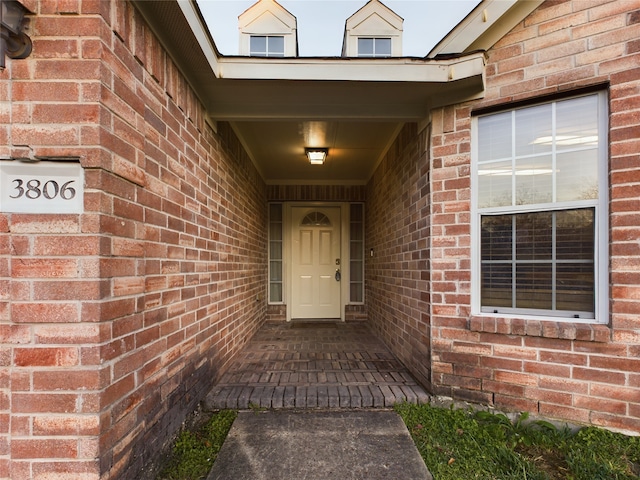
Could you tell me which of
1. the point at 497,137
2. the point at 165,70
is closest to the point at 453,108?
the point at 497,137

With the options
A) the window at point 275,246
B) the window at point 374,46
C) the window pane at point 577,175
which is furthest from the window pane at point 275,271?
the window pane at point 577,175

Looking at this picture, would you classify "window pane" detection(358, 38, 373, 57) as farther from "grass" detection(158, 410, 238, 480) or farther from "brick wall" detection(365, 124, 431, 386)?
"grass" detection(158, 410, 238, 480)

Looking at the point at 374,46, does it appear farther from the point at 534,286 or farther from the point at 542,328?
the point at 542,328

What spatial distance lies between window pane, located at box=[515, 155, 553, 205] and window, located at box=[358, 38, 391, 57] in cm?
242

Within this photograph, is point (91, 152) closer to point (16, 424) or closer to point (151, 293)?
point (151, 293)

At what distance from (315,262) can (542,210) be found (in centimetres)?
353

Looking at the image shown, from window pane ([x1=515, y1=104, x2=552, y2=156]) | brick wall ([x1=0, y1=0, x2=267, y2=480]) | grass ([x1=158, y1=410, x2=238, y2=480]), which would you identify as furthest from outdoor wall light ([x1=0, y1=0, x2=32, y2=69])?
window pane ([x1=515, y1=104, x2=552, y2=156])

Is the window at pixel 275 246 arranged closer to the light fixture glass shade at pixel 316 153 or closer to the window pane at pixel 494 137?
the light fixture glass shade at pixel 316 153

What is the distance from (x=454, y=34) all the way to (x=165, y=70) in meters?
2.05

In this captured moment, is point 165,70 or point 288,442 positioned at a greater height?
point 165,70

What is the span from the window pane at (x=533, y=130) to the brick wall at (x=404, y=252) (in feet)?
2.11

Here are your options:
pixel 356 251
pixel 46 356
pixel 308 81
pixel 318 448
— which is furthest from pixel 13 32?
pixel 356 251

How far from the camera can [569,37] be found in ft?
6.33

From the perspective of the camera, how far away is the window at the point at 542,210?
1.92 m
